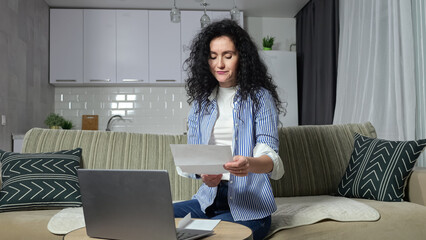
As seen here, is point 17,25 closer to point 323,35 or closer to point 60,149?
point 60,149

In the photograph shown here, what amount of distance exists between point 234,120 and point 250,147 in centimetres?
12

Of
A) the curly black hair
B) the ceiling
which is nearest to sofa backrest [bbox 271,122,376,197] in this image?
the curly black hair

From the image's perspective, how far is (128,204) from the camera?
1.11m

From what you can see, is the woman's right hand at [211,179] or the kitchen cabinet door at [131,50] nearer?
the woman's right hand at [211,179]

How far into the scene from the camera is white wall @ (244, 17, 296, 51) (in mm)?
6047

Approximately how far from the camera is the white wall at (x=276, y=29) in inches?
238

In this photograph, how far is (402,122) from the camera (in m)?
3.26

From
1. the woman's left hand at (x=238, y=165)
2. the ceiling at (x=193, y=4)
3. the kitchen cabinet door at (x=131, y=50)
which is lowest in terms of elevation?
the woman's left hand at (x=238, y=165)

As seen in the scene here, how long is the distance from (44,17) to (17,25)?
3.19ft

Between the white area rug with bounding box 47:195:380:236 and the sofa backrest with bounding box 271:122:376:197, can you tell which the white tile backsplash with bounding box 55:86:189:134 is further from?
the white area rug with bounding box 47:195:380:236

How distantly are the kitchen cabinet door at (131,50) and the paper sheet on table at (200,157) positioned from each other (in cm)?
432

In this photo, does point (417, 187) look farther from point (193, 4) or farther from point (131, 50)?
point (131, 50)

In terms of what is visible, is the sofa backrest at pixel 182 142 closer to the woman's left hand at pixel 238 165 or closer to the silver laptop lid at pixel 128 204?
the woman's left hand at pixel 238 165

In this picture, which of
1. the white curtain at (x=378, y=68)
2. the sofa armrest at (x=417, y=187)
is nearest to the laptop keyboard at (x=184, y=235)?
the sofa armrest at (x=417, y=187)
